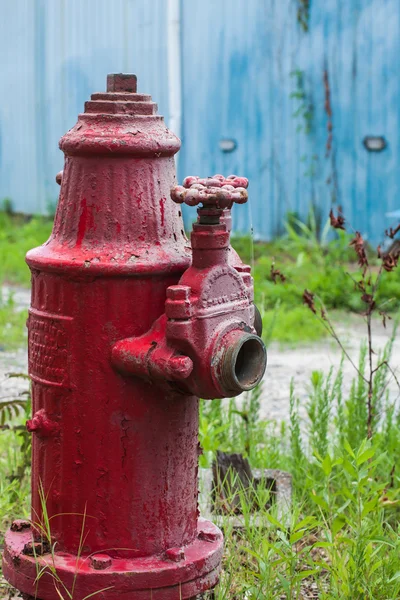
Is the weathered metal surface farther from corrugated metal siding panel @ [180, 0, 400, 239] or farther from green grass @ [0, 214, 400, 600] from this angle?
corrugated metal siding panel @ [180, 0, 400, 239]

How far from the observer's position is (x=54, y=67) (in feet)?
34.2

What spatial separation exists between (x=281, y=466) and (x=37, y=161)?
785 cm

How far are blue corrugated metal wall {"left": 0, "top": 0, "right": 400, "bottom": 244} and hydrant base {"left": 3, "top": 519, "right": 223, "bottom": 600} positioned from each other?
19.8 feet

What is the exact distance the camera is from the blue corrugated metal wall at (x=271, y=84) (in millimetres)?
8008

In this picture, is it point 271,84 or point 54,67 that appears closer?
point 271,84

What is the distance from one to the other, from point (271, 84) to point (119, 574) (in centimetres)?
697

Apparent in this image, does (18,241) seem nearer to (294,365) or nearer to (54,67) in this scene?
(54,67)

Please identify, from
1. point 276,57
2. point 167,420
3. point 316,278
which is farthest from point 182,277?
point 276,57

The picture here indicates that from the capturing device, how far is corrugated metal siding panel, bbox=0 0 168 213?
933 cm

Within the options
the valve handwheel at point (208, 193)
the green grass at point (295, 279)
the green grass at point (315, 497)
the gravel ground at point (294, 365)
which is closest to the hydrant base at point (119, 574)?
the green grass at point (315, 497)

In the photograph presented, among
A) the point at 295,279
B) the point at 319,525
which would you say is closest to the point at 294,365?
the point at 295,279

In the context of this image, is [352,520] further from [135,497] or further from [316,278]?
[316,278]

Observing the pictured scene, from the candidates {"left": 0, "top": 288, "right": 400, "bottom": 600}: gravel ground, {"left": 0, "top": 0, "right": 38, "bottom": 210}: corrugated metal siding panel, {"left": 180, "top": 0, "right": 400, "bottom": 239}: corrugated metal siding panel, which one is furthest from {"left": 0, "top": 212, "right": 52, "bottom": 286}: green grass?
{"left": 0, "top": 288, "right": 400, "bottom": 600}: gravel ground

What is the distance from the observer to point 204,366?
2.09m
